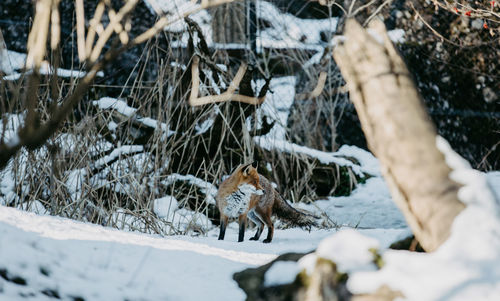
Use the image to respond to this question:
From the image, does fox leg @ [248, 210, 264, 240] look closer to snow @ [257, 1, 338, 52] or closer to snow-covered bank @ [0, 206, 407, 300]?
snow-covered bank @ [0, 206, 407, 300]

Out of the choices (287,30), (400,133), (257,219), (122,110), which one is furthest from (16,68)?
(400,133)

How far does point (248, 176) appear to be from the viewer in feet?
15.2

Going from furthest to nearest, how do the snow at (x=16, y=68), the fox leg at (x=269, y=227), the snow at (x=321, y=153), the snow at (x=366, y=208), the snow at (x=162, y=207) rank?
the snow at (x=321, y=153) → the snow at (x=366, y=208) → the snow at (x=162, y=207) → the fox leg at (x=269, y=227) → the snow at (x=16, y=68)

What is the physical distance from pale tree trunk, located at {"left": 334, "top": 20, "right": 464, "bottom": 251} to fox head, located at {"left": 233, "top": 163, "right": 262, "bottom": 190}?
220 centimetres

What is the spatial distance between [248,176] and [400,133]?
2431mm

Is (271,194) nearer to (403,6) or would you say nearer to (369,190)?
(369,190)

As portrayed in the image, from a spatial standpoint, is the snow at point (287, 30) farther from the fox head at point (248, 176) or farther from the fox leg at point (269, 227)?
the fox leg at point (269, 227)

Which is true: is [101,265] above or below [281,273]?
above

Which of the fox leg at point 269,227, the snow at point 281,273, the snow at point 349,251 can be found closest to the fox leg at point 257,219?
the fox leg at point 269,227

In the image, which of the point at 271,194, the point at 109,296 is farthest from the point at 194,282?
the point at 271,194

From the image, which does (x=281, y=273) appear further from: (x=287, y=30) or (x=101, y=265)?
(x=287, y=30)

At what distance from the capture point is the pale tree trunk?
7.13ft

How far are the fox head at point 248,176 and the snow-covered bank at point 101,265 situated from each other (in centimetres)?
183

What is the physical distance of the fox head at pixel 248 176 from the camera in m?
4.60
